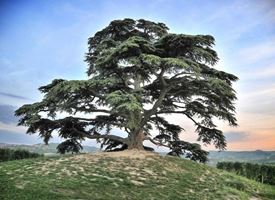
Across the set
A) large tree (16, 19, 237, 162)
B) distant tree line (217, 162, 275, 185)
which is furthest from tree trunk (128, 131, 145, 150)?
distant tree line (217, 162, 275, 185)

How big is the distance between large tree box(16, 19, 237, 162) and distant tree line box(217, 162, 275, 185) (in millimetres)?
2179

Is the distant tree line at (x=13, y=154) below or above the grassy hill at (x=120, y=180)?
above

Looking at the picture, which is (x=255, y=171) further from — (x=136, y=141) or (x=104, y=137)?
(x=104, y=137)

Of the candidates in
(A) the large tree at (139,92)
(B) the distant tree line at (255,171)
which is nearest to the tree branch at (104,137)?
(A) the large tree at (139,92)

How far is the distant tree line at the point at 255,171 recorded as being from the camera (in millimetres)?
25469

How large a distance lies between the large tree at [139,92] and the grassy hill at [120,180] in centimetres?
288

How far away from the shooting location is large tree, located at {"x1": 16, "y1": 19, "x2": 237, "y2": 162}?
68.7ft

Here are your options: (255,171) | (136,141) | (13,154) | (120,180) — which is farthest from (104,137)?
(255,171)

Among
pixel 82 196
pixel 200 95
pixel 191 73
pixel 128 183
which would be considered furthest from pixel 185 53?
pixel 82 196

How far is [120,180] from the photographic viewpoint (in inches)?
637

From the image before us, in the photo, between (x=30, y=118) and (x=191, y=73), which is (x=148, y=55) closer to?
(x=191, y=73)

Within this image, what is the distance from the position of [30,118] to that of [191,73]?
9.58m

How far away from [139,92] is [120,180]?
6749 millimetres

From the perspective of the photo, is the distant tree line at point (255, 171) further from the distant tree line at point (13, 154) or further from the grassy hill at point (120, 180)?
the distant tree line at point (13, 154)
